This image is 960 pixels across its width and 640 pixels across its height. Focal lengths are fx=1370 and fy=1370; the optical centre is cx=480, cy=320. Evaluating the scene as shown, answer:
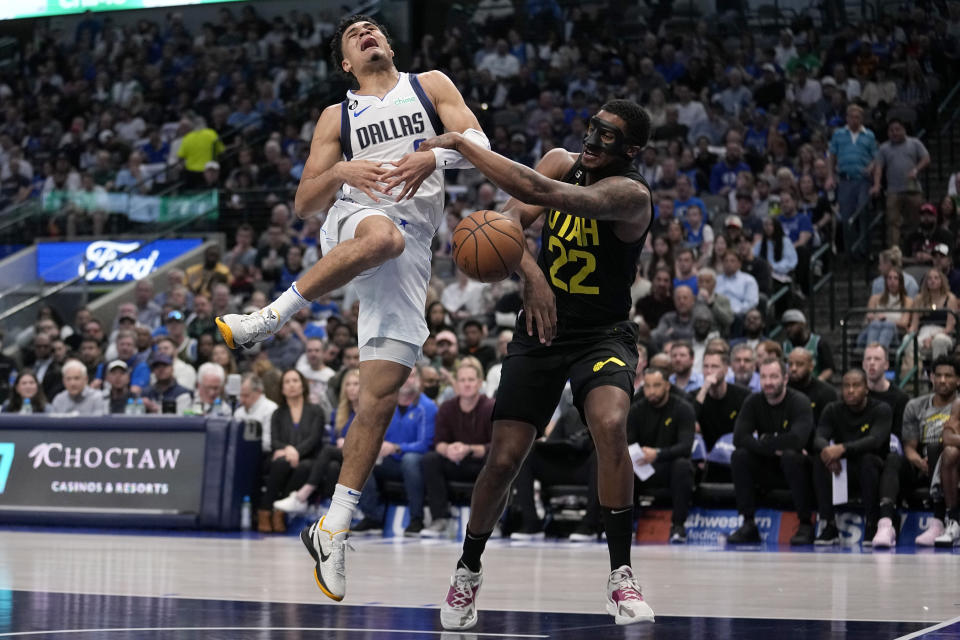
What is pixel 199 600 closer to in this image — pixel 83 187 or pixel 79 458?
pixel 79 458

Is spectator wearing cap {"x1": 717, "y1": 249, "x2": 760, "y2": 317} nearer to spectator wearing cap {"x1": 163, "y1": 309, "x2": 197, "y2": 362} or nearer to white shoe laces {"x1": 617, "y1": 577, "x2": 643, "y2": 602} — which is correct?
spectator wearing cap {"x1": 163, "y1": 309, "x2": 197, "y2": 362}

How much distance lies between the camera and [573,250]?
6.14 metres

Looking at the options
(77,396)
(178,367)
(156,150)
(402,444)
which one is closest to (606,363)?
(402,444)

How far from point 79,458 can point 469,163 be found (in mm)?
8284

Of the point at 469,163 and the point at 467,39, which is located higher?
the point at 467,39

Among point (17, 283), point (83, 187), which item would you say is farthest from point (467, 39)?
point (17, 283)

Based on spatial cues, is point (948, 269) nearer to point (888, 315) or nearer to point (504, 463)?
point (888, 315)

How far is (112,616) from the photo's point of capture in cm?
615

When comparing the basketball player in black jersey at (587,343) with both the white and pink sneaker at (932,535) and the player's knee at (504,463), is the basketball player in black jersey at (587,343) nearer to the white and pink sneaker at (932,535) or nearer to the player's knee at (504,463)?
the player's knee at (504,463)

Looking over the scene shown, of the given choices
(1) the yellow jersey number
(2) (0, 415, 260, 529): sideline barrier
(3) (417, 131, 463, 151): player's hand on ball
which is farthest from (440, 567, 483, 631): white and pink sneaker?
(2) (0, 415, 260, 529): sideline barrier

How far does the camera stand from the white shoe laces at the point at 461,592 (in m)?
5.93

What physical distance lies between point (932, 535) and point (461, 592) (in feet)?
19.5

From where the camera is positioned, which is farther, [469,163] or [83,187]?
[83,187]

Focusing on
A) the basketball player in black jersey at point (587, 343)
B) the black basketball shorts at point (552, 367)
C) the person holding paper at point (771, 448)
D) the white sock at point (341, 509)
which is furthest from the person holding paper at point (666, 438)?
the white sock at point (341, 509)
